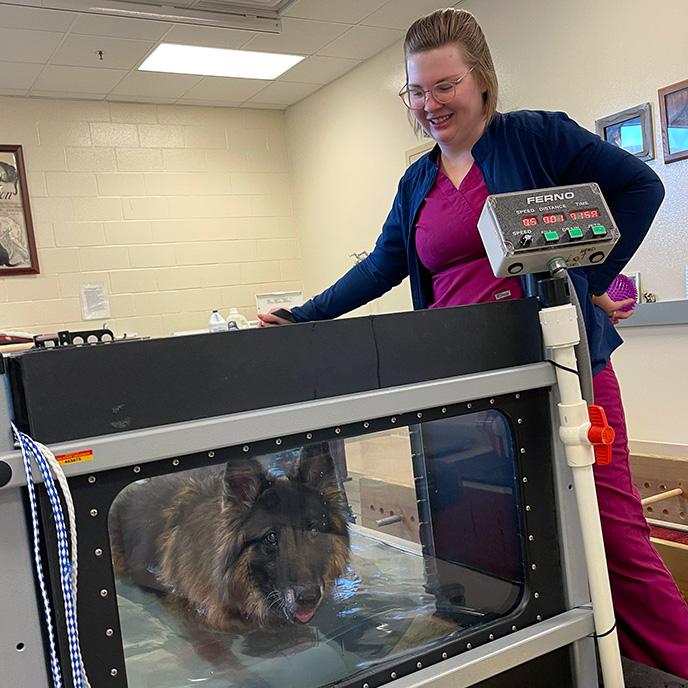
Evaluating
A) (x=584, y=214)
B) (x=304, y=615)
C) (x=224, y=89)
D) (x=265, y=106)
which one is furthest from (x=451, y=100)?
(x=265, y=106)

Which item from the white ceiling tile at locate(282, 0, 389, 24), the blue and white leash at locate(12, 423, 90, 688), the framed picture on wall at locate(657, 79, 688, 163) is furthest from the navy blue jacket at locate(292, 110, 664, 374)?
the white ceiling tile at locate(282, 0, 389, 24)

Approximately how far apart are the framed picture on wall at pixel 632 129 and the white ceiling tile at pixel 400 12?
121 centimetres

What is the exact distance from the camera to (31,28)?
3.55 metres

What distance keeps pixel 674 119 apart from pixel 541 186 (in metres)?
1.92

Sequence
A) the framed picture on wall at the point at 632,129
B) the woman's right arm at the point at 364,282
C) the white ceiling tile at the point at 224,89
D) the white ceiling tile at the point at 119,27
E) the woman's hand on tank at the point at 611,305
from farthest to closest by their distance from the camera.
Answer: the white ceiling tile at the point at 224,89 < the white ceiling tile at the point at 119,27 < the framed picture on wall at the point at 632,129 < the woman's right arm at the point at 364,282 < the woman's hand on tank at the point at 611,305

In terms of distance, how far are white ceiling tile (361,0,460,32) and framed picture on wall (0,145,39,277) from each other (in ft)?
7.48

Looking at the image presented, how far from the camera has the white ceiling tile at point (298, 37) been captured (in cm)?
386

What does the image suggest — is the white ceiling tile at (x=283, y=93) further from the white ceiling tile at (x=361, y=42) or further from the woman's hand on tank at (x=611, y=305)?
the woman's hand on tank at (x=611, y=305)

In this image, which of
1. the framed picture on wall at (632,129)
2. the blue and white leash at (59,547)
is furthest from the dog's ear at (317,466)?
the framed picture on wall at (632,129)

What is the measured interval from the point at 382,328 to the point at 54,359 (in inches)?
16.5

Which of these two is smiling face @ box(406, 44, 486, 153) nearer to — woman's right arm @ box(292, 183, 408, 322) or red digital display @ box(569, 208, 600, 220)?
woman's right arm @ box(292, 183, 408, 322)

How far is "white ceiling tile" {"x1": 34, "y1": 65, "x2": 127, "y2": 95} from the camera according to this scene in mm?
4164

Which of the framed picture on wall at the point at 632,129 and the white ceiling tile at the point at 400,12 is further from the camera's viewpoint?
the white ceiling tile at the point at 400,12

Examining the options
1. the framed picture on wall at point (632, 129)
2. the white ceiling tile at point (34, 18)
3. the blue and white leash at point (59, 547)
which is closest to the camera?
the blue and white leash at point (59, 547)
